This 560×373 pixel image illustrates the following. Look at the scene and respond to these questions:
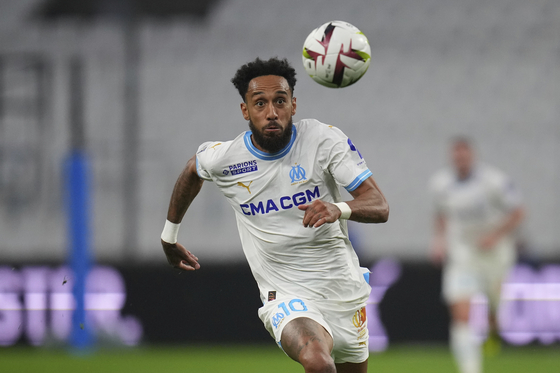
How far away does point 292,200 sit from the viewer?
4.14m

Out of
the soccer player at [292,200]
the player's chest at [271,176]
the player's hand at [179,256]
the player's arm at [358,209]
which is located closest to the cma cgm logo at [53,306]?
the player's hand at [179,256]

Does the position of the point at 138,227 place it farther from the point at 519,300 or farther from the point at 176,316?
the point at 519,300

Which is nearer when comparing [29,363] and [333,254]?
[333,254]

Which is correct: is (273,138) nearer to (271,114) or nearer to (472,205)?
(271,114)

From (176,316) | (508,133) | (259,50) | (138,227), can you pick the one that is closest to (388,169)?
(508,133)

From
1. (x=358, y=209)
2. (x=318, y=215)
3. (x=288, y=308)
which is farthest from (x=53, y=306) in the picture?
(x=318, y=215)

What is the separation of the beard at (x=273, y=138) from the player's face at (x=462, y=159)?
4.92 metres

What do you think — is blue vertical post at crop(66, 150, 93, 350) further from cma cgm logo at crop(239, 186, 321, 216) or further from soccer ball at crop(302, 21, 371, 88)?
soccer ball at crop(302, 21, 371, 88)

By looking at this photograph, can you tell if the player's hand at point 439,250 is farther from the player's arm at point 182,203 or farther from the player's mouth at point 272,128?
the player's mouth at point 272,128

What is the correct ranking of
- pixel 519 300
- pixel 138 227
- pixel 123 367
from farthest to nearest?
pixel 138 227, pixel 519 300, pixel 123 367

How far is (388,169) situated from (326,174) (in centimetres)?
931

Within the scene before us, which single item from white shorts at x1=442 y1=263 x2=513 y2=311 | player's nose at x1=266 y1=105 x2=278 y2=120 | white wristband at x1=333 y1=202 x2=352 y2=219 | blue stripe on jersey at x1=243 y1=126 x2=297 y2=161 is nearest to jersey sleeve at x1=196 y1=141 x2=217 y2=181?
blue stripe on jersey at x1=243 y1=126 x2=297 y2=161

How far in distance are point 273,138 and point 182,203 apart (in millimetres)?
825

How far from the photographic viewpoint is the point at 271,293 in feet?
14.1
